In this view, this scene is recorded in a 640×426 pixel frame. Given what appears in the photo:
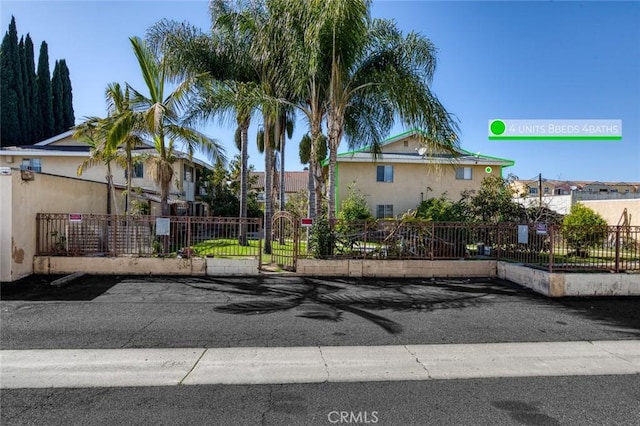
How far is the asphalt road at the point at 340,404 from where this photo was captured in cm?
347

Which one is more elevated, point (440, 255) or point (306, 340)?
point (440, 255)

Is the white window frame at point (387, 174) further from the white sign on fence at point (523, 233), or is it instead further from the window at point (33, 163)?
the window at point (33, 163)

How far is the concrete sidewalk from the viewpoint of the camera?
4281mm

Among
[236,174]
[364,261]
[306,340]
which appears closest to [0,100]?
[236,174]

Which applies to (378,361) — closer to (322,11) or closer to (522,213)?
(322,11)

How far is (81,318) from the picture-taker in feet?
21.1

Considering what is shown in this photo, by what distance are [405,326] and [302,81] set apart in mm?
8207

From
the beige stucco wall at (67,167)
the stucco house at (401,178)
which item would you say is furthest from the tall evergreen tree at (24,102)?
the stucco house at (401,178)

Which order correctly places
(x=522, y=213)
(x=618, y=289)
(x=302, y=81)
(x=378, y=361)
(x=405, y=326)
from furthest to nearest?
(x=522, y=213)
(x=302, y=81)
(x=618, y=289)
(x=405, y=326)
(x=378, y=361)

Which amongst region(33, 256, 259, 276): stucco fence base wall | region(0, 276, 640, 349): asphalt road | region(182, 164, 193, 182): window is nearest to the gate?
region(33, 256, 259, 276): stucco fence base wall

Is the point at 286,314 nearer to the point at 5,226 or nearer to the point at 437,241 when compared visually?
the point at 437,241

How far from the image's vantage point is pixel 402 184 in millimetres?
22469

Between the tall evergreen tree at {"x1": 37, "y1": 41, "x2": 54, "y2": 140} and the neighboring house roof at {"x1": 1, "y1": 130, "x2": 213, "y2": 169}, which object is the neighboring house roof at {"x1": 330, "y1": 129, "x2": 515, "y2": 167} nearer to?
the neighboring house roof at {"x1": 1, "y1": 130, "x2": 213, "y2": 169}

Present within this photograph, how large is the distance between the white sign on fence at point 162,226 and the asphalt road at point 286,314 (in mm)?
1309
